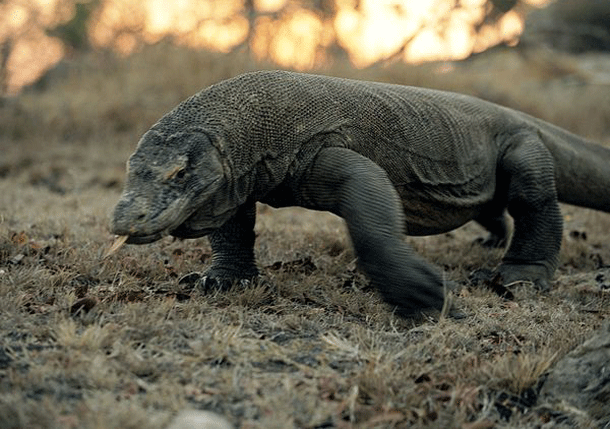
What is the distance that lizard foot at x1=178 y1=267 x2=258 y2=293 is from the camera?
4051mm

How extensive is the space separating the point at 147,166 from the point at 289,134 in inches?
30.2

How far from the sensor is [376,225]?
3.56 metres

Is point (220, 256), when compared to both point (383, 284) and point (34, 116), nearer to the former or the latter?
point (383, 284)

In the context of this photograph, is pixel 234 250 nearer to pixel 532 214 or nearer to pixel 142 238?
pixel 142 238

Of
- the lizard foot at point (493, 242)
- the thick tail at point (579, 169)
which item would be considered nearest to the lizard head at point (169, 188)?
the thick tail at point (579, 169)

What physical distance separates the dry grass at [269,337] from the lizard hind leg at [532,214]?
0.24 metres

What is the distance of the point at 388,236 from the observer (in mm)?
3543

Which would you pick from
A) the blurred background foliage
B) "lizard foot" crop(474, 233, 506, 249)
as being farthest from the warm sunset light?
"lizard foot" crop(474, 233, 506, 249)

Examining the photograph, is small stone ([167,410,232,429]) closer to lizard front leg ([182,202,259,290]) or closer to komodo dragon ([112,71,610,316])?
komodo dragon ([112,71,610,316])

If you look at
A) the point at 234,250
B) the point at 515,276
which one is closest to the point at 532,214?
the point at 515,276

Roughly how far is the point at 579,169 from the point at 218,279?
2785 mm

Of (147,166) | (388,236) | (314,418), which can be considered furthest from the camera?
(388,236)

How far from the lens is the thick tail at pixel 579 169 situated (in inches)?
213

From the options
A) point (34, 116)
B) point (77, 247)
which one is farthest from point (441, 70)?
point (77, 247)
